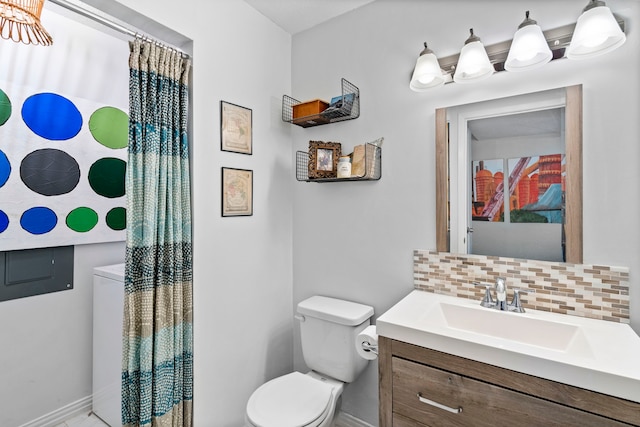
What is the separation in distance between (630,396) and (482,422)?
0.42 m

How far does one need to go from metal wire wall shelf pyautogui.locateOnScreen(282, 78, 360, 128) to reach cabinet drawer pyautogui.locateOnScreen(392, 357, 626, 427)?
1.36 meters

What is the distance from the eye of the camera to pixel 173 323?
5.10ft

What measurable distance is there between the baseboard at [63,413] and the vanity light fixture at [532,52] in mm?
2852

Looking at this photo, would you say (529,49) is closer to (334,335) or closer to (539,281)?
(539,281)

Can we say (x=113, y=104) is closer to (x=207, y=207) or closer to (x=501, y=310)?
(x=207, y=207)

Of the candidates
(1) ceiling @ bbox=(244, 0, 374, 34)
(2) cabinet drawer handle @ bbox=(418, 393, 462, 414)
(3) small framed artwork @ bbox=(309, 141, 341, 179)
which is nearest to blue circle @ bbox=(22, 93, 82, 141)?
(1) ceiling @ bbox=(244, 0, 374, 34)

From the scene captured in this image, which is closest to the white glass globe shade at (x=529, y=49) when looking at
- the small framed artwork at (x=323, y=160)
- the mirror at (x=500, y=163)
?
the mirror at (x=500, y=163)

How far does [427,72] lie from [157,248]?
5.16 ft

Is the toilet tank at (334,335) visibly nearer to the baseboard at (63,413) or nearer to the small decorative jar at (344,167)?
the small decorative jar at (344,167)

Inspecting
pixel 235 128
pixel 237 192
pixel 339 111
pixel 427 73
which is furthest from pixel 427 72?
pixel 237 192

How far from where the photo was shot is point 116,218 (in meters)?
2.23

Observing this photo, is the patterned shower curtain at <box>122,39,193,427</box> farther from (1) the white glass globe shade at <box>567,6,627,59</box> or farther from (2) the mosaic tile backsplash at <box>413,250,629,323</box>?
(1) the white glass globe shade at <box>567,6,627,59</box>

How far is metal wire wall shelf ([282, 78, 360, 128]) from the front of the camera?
1860 millimetres

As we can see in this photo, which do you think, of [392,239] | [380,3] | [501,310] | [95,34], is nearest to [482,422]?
[501,310]
